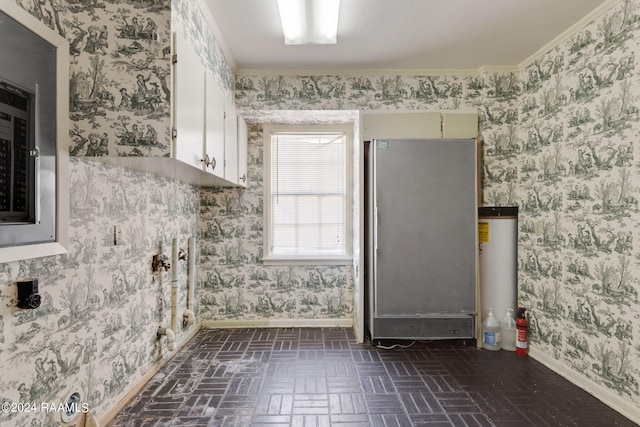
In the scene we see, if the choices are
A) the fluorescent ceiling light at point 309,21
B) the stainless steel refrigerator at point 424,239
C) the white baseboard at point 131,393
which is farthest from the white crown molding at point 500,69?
the white baseboard at point 131,393

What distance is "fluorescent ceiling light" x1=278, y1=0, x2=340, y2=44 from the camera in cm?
220

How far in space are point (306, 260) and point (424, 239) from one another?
128 cm

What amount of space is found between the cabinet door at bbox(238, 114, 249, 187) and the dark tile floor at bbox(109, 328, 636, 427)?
156 cm

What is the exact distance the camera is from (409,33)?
267cm

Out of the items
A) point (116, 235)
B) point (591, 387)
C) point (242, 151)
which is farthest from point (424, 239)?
point (116, 235)

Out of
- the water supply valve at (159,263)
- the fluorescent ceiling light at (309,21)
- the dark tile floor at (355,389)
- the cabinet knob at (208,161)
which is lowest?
the dark tile floor at (355,389)

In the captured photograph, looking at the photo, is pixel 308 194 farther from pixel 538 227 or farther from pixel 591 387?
pixel 591 387

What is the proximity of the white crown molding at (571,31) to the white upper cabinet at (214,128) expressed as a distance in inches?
103

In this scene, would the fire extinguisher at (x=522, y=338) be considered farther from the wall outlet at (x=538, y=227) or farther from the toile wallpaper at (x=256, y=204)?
the wall outlet at (x=538, y=227)

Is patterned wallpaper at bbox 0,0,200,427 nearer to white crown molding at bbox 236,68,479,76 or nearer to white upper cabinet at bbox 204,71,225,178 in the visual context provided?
white upper cabinet at bbox 204,71,225,178

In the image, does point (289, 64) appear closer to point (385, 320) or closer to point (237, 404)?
point (385, 320)

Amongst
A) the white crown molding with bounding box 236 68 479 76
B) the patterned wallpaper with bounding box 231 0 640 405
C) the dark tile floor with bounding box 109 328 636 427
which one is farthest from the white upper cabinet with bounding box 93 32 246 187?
the dark tile floor with bounding box 109 328 636 427

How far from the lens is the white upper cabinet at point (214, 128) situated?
7.09 feet

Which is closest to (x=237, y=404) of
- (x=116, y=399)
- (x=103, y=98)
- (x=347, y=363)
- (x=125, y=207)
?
(x=116, y=399)
